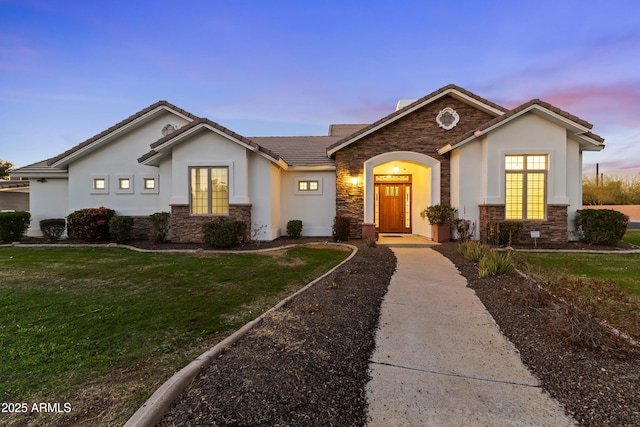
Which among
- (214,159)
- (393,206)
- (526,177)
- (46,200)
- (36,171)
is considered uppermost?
(214,159)

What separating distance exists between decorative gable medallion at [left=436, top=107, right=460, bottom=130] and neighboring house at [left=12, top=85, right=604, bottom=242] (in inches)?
1.7

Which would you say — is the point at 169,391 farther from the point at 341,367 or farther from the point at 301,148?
the point at 301,148

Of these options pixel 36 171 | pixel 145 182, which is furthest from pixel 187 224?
pixel 36 171

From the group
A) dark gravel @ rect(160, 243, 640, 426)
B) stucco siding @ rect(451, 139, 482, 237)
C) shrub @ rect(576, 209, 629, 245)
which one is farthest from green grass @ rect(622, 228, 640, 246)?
dark gravel @ rect(160, 243, 640, 426)

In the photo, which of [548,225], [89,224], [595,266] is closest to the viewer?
[595,266]

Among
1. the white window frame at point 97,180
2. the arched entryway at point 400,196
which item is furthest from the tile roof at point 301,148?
the white window frame at point 97,180

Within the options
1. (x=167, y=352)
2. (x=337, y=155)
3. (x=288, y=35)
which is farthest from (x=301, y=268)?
(x=288, y=35)

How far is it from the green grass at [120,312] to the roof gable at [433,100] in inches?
238

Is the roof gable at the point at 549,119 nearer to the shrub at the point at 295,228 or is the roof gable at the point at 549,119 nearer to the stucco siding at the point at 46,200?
the shrub at the point at 295,228

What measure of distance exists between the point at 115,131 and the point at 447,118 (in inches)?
582

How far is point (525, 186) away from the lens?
423 inches

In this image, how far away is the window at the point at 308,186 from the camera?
13281 millimetres

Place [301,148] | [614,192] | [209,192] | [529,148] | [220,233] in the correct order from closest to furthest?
[220,233]
[529,148]
[209,192]
[301,148]
[614,192]

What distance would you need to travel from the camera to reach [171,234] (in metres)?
11.5
